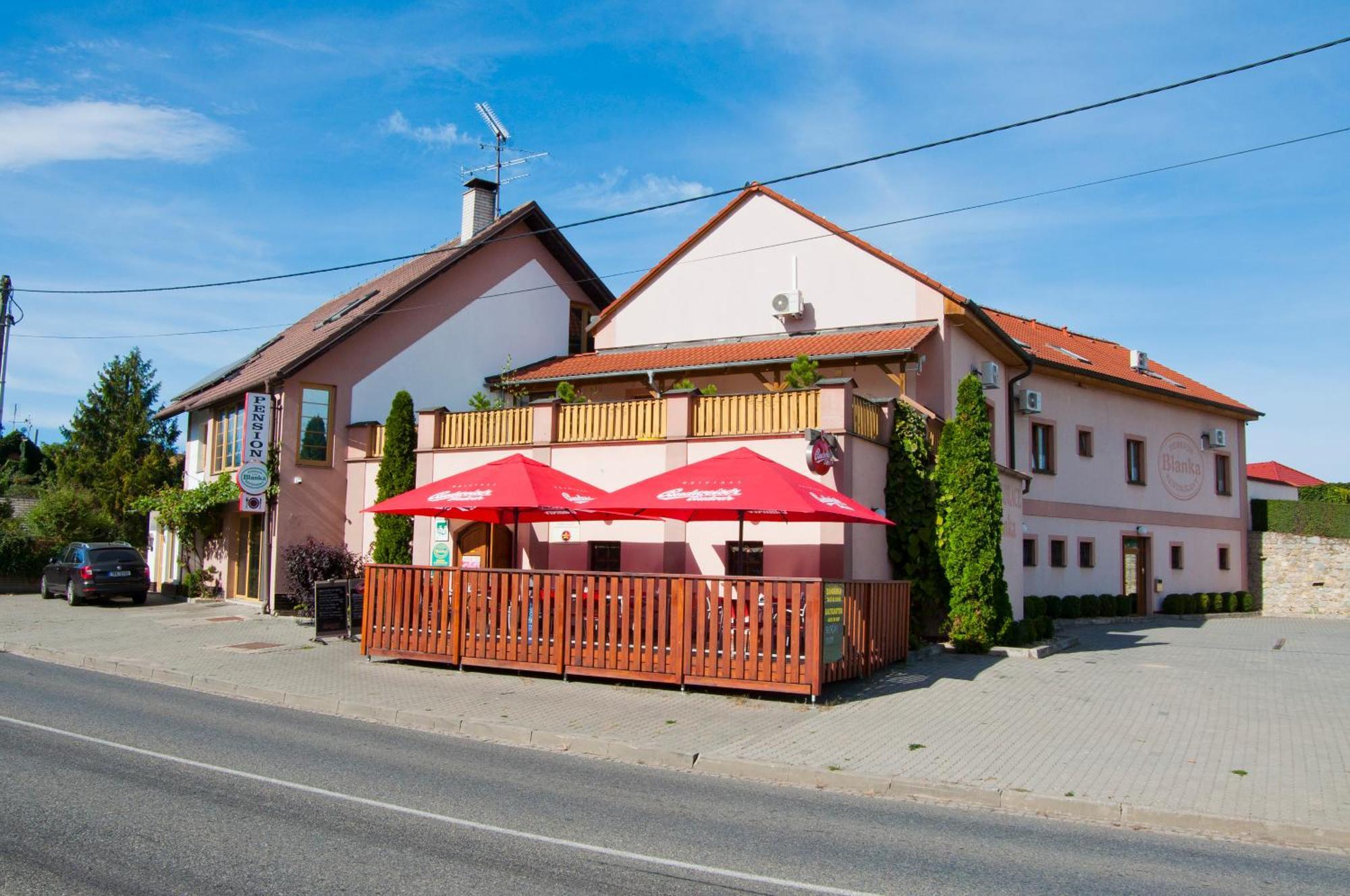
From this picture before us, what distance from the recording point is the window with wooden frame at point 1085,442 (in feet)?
85.6

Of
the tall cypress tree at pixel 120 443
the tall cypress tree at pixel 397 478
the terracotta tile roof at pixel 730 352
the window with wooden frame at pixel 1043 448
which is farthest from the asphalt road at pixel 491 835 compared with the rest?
the tall cypress tree at pixel 120 443

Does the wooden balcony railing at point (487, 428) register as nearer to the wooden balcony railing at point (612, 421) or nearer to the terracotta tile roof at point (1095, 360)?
the wooden balcony railing at point (612, 421)

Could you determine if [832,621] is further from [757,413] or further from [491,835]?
[491,835]

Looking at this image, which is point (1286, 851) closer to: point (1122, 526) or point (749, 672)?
point (749, 672)

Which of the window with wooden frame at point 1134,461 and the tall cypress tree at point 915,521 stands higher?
the window with wooden frame at point 1134,461

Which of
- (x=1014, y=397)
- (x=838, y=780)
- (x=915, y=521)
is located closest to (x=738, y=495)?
(x=838, y=780)

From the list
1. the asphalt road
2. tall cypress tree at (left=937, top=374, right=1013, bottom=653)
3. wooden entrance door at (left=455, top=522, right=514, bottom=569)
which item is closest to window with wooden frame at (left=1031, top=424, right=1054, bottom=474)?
tall cypress tree at (left=937, top=374, right=1013, bottom=653)

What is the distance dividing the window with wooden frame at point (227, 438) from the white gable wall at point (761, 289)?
904 cm

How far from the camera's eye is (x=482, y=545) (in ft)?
64.6

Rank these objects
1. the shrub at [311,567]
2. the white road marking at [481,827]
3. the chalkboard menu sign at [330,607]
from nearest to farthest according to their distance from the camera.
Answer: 1. the white road marking at [481,827]
2. the chalkboard menu sign at [330,607]
3. the shrub at [311,567]

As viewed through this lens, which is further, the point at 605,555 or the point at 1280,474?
the point at 1280,474

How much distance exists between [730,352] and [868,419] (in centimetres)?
553

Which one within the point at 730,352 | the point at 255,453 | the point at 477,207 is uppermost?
the point at 477,207

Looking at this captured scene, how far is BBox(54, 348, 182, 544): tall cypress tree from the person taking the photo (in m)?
42.5
